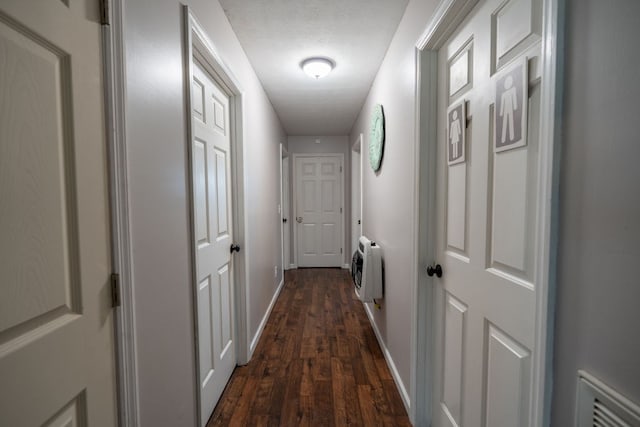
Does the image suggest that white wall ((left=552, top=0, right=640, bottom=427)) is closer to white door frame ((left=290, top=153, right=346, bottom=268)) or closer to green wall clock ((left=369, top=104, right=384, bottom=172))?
green wall clock ((left=369, top=104, right=384, bottom=172))

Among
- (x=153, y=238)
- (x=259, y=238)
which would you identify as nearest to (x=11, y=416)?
(x=153, y=238)

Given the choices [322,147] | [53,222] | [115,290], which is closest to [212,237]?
[115,290]

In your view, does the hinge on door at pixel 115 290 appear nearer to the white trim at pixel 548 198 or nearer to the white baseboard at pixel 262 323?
the white trim at pixel 548 198

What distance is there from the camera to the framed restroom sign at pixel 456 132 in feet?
3.71

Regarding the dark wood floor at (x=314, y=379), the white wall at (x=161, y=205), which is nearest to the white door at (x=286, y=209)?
the dark wood floor at (x=314, y=379)

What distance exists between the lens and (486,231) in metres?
0.99

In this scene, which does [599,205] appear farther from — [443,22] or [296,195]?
[296,195]

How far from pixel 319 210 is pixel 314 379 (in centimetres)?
321

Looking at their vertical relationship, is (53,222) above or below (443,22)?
below

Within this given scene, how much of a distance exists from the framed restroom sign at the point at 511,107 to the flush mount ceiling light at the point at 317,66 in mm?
1606

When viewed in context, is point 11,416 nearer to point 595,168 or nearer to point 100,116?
point 100,116

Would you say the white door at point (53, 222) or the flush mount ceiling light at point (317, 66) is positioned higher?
the flush mount ceiling light at point (317, 66)

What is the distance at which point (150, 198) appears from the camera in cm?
95

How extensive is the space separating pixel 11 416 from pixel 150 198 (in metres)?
0.61
